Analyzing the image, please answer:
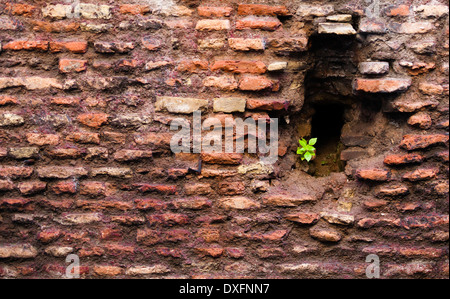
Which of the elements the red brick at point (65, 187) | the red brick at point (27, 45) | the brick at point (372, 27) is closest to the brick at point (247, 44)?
the brick at point (372, 27)

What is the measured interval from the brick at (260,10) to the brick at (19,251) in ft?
5.48

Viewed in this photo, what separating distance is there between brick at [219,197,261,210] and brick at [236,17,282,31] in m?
0.89

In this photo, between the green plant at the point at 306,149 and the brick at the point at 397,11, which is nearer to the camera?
the brick at the point at 397,11

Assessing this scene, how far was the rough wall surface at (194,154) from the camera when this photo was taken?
1893 millimetres

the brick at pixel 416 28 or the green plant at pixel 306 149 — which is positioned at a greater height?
the brick at pixel 416 28

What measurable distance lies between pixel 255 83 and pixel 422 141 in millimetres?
900

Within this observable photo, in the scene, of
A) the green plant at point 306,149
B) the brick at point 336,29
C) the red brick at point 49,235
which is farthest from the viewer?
the green plant at point 306,149

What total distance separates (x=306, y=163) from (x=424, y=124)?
2.10ft

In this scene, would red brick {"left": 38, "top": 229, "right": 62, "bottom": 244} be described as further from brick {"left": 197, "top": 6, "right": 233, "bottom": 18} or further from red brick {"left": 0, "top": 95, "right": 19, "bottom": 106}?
brick {"left": 197, "top": 6, "right": 233, "bottom": 18}

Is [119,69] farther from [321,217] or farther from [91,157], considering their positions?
[321,217]

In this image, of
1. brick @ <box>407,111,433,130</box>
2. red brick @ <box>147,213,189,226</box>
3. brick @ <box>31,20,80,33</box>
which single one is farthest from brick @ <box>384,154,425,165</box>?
brick @ <box>31,20,80,33</box>

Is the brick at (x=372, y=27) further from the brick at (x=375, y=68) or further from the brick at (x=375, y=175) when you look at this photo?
the brick at (x=375, y=175)

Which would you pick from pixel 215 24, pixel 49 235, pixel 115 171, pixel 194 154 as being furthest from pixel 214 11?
pixel 49 235

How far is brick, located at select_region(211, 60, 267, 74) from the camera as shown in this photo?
74.7 inches
